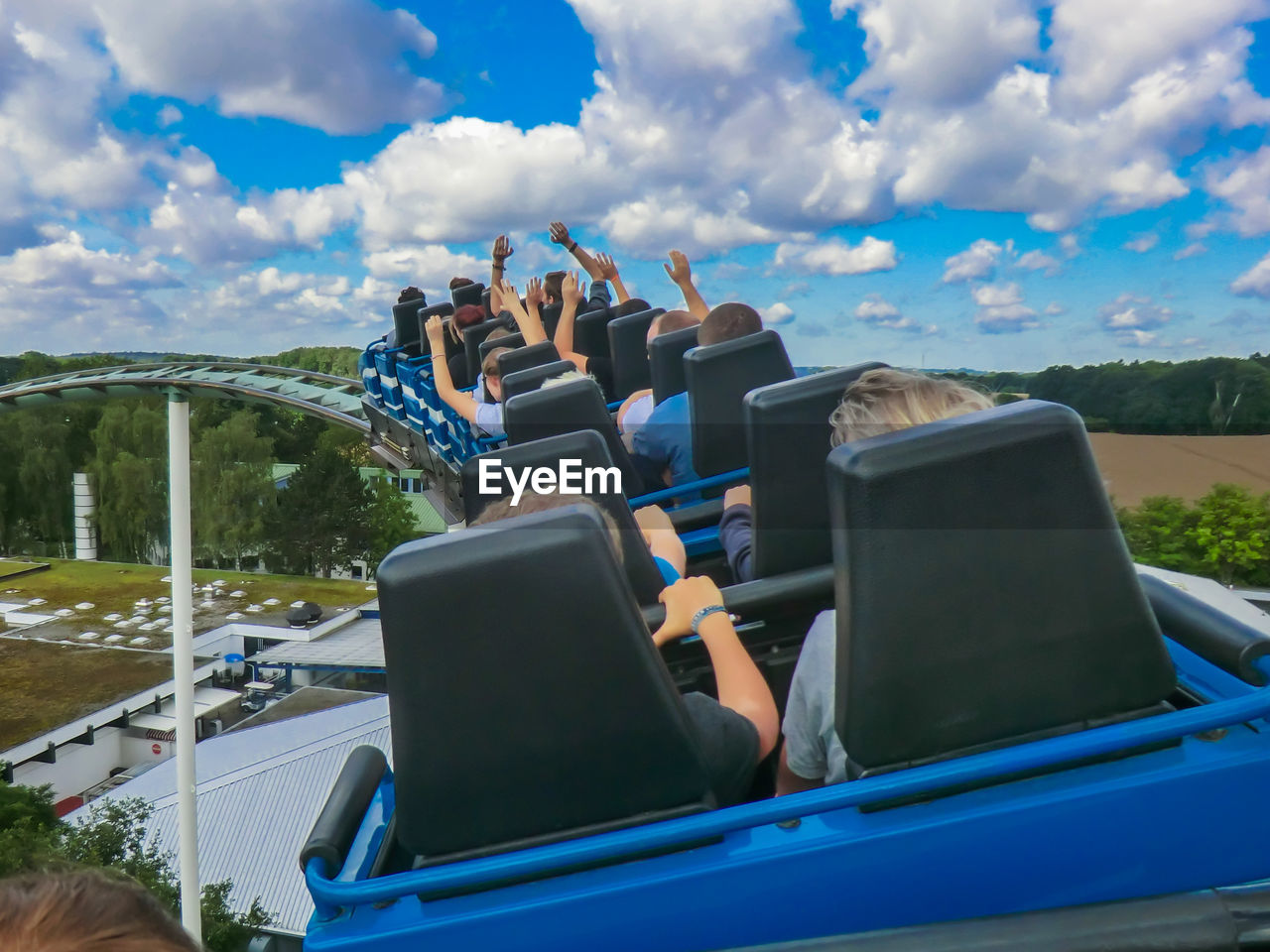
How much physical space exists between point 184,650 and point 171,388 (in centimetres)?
63

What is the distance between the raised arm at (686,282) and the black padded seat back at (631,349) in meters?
0.53

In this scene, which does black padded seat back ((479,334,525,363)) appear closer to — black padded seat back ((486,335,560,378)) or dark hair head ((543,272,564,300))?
black padded seat back ((486,335,560,378))

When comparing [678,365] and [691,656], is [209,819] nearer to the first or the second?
[678,365]

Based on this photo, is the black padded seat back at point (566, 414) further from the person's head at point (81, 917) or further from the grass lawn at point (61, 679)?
the grass lawn at point (61, 679)

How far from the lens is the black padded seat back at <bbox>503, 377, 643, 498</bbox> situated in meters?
2.78

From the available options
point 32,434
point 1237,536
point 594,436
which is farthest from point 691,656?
point 32,434

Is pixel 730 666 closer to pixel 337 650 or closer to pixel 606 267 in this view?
pixel 606 267

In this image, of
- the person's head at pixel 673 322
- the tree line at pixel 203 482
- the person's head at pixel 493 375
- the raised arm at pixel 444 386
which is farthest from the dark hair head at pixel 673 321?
the tree line at pixel 203 482

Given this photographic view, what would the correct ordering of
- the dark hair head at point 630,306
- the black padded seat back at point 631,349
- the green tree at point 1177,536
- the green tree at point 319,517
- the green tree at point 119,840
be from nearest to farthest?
the black padded seat back at point 631,349, the dark hair head at point 630,306, the green tree at point 119,840, the green tree at point 1177,536, the green tree at point 319,517

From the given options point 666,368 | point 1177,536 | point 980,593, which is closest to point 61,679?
point 1177,536

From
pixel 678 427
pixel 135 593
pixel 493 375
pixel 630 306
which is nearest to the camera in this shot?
pixel 678 427

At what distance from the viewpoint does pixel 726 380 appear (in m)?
2.55

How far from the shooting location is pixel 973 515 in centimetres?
82

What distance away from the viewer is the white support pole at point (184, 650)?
199 cm
